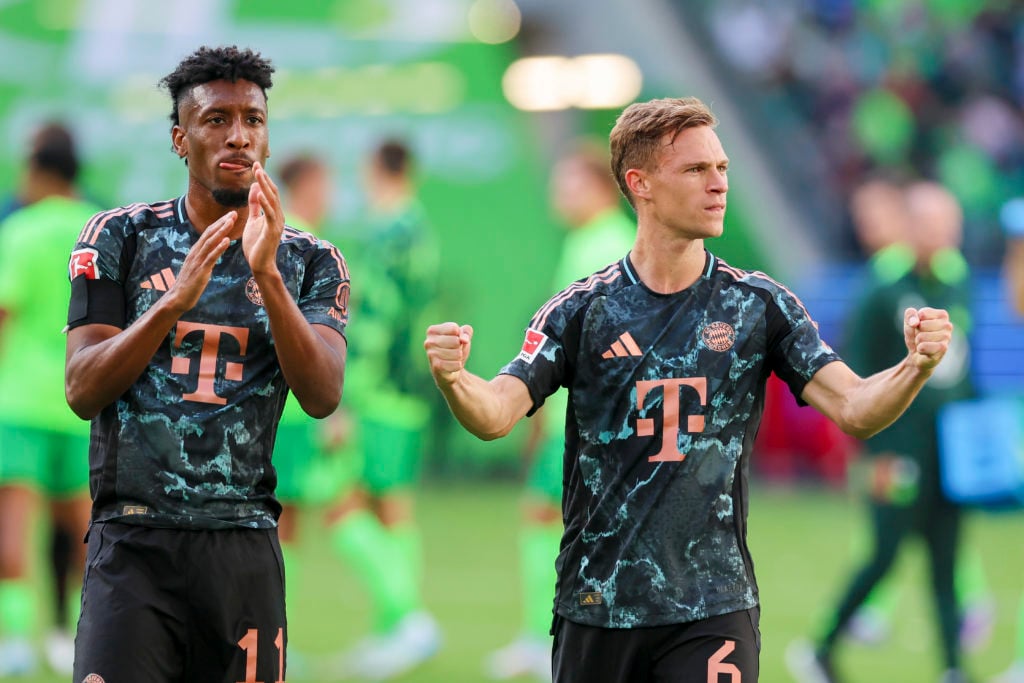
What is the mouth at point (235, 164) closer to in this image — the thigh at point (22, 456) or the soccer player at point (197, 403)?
the soccer player at point (197, 403)

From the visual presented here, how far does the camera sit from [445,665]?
9000mm

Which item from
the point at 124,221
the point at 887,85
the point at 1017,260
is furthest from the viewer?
the point at 887,85

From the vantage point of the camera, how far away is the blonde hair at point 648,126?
4555mm

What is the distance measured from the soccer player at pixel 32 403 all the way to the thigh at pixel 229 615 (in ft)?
14.3

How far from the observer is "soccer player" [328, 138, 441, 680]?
9266mm

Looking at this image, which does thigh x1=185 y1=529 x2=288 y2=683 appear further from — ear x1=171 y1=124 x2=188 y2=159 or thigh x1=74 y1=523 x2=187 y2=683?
ear x1=171 y1=124 x2=188 y2=159

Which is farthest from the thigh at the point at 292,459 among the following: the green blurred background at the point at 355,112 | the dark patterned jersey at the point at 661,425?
the green blurred background at the point at 355,112

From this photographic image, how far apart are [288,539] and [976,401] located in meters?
3.85

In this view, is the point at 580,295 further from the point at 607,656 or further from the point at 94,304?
the point at 94,304

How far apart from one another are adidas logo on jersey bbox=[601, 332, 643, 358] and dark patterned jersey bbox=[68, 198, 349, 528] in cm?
77

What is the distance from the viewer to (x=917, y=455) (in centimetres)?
834

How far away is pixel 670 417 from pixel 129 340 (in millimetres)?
1474

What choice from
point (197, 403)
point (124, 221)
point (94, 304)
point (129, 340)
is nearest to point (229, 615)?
point (197, 403)

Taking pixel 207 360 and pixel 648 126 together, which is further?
pixel 648 126
